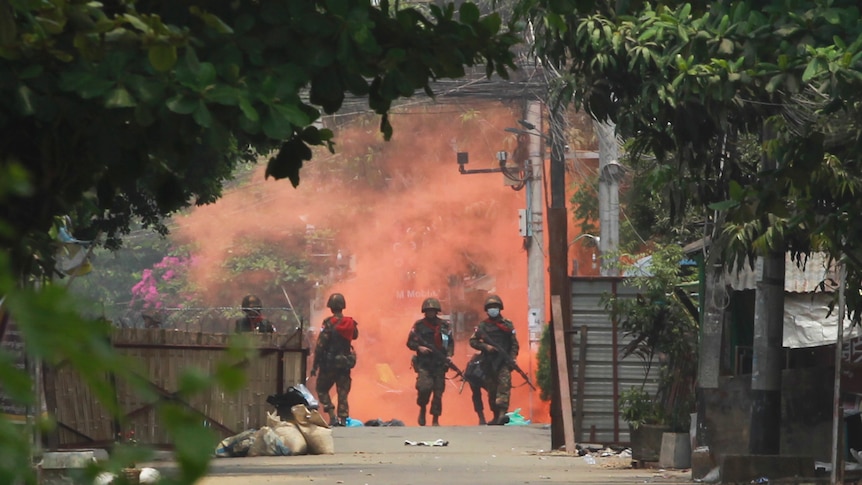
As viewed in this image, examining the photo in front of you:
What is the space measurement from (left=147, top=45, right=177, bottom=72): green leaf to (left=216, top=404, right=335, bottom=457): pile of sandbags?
1223 cm

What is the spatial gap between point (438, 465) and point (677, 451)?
2.21m

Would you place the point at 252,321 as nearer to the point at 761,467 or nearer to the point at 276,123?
the point at 761,467

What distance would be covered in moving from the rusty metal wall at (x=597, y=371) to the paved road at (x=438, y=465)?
0.74m

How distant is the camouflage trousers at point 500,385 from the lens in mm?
23594

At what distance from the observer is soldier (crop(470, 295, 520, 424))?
23.7 m

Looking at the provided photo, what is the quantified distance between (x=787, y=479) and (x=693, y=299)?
5.83 m

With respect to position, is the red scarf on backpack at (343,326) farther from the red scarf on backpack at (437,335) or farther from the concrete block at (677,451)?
the concrete block at (677,451)

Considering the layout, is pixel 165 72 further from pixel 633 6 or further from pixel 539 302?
pixel 539 302

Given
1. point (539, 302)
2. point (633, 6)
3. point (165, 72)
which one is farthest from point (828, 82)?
point (539, 302)

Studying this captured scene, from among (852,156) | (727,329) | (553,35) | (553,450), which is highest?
(553,35)

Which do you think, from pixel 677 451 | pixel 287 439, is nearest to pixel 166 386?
pixel 287 439

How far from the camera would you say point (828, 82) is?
827cm

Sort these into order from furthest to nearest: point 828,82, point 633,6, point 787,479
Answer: point 787,479 < point 633,6 < point 828,82

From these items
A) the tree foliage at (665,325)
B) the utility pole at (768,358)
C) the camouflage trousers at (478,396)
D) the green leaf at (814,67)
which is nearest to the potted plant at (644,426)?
the tree foliage at (665,325)
